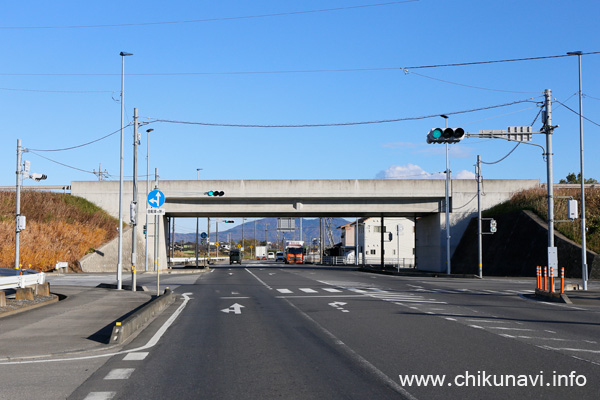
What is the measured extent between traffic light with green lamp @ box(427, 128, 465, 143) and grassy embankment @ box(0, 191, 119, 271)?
35246 millimetres

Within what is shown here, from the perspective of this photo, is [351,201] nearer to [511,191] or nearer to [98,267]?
[511,191]

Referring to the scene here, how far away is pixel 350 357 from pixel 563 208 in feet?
145

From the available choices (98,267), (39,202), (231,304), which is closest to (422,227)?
(98,267)

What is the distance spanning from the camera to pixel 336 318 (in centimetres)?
1644

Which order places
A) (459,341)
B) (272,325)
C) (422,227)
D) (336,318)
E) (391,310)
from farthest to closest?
(422,227)
(391,310)
(336,318)
(272,325)
(459,341)

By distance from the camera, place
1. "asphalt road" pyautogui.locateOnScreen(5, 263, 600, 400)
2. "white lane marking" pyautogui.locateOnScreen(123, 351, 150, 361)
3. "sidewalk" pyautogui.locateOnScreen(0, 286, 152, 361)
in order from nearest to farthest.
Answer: "asphalt road" pyautogui.locateOnScreen(5, 263, 600, 400), "white lane marking" pyautogui.locateOnScreen(123, 351, 150, 361), "sidewalk" pyautogui.locateOnScreen(0, 286, 152, 361)

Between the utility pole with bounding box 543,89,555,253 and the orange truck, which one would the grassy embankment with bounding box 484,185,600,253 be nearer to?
the utility pole with bounding box 543,89,555,253

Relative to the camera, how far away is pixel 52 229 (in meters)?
53.7

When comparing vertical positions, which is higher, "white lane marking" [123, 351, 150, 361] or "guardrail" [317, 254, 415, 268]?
"white lane marking" [123, 351, 150, 361]

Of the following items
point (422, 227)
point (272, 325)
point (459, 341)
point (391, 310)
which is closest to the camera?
point (459, 341)

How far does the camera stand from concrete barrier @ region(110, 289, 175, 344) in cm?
1197

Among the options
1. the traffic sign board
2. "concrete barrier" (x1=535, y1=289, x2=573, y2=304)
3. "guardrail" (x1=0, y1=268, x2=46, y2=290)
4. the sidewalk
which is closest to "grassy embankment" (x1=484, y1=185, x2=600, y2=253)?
"concrete barrier" (x1=535, y1=289, x2=573, y2=304)

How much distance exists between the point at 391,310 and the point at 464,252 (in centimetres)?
3951

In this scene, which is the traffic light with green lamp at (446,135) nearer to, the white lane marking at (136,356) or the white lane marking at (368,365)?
the white lane marking at (368,365)
